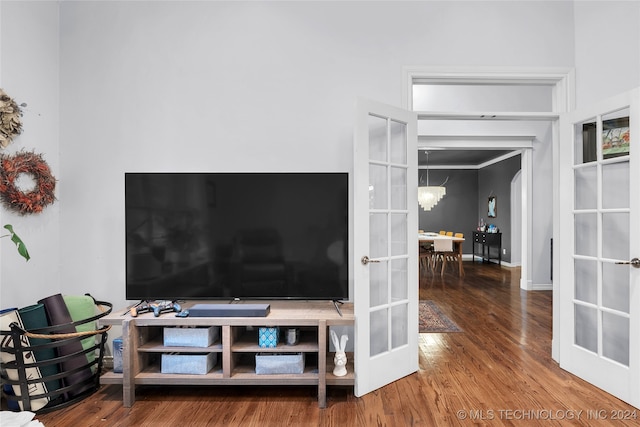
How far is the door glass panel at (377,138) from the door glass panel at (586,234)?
1522 mm

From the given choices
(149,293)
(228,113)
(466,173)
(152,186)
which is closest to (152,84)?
(228,113)

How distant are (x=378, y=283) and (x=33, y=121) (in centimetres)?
271

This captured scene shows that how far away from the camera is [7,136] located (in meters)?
2.24

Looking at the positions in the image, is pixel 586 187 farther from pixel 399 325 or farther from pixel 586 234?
pixel 399 325

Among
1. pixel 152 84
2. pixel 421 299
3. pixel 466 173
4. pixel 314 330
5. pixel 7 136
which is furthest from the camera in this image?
pixel 466 173

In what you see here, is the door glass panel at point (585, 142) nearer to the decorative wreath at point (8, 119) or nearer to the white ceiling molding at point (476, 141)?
the white ceiling molding at point (476, 141)

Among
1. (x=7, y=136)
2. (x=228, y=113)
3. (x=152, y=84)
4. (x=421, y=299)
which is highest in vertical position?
(x=152, y=84)

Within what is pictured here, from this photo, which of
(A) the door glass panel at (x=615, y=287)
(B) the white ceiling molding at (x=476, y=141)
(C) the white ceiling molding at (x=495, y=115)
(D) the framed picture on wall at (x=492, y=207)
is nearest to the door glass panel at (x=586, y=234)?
(A) the door glass panel at (x=615, y=287)

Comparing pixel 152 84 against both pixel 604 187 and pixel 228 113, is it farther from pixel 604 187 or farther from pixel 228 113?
pixel 604 187

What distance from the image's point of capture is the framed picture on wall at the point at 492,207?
8.62 m

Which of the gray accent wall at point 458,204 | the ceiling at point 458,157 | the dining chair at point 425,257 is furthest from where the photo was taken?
the gray accent wall at point 458,204

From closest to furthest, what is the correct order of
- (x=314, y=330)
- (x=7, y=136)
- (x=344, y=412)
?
(x=344, y=412), (x=7, y=136), (x=314, y=330)

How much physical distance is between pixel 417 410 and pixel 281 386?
0.91 meters

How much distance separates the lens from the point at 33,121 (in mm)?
2432
